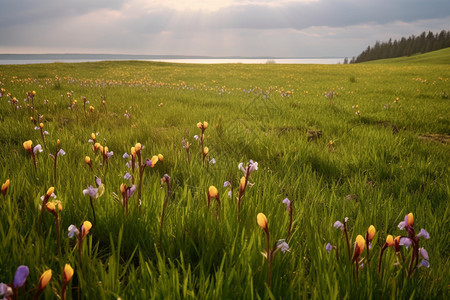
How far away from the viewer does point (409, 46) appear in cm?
12769

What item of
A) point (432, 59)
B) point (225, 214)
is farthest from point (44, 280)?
point (432, 59)

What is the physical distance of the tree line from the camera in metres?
121

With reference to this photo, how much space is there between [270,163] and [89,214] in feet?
7.76

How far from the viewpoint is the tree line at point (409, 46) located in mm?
121312

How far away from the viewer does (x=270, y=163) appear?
3.72 metres

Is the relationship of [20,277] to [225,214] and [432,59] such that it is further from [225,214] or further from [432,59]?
[432,59]

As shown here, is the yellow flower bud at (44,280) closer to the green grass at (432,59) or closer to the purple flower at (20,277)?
the purple flower at (20,277)

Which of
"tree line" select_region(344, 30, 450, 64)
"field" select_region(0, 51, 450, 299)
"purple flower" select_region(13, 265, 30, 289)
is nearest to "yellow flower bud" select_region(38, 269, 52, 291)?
"purple flower" select_region(13, 265, 30, 289)

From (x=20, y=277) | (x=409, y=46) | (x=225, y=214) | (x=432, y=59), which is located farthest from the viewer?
(x=409, y=46)

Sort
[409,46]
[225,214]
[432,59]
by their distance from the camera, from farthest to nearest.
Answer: [409,46] → [432,59] → [225,214]

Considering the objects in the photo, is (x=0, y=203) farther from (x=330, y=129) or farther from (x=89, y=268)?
(x=330, y=129)

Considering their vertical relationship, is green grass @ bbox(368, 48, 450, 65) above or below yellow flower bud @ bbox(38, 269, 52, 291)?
above

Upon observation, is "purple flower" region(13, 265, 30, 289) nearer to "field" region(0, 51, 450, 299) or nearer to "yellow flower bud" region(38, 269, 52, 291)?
"yellow flower bud" region(38, 269, 52, 291)

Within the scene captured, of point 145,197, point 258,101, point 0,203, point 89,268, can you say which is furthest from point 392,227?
point 258,101
